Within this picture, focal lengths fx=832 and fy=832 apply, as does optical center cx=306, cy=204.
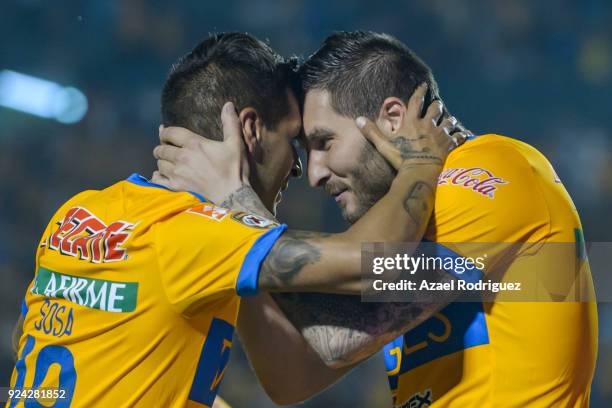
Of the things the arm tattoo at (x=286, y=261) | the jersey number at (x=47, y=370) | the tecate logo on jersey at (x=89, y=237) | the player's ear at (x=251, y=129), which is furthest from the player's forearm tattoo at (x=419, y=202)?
the jersey number at (x=47, y=370)

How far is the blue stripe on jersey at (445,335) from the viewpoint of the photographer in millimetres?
2688

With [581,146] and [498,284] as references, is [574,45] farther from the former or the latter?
[498,284]

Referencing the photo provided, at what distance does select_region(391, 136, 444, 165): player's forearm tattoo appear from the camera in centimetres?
283

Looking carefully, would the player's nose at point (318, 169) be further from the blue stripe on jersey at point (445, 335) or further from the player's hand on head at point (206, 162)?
the blue stripe on jersey at point (445, 335)

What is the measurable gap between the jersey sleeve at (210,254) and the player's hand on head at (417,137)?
532 millimetres

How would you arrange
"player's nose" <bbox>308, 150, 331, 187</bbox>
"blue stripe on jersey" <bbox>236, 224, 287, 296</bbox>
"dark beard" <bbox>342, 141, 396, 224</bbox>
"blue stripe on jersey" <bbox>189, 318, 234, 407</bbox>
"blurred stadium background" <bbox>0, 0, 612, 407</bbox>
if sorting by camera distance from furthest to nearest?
"blurred stadium background" <bbox>0, 0, 612, 407</bbox> < "player's nose" <bbox>308, 150, 331, 187</bbox> < "dark beard" <bbox>342, 141, 396, 224</bbox> < "blue stripe on jersey" <bbox>189, 318, 234, 407</bbox> < "blue stripe on jersey" <bbox>236, 224, 287, 296</bbox>

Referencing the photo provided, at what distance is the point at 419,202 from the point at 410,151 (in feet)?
0.93

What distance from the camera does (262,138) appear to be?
3195 millimetres

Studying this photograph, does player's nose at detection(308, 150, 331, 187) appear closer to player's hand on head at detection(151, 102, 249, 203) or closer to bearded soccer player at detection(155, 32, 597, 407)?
bearded soccer player at detection(155, 32, 597, 407)

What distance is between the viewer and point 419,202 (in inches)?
104

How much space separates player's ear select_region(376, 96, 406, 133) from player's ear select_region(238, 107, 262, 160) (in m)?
0.46

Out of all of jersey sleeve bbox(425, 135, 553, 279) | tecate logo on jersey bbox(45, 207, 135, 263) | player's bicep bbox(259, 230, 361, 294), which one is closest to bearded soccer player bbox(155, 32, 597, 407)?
jersey sleeve bbox(425, 135, 553, 279)

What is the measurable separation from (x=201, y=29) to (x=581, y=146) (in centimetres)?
382

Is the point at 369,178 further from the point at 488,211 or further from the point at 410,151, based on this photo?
the point at 488,211
